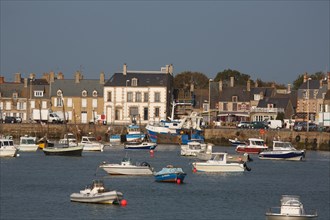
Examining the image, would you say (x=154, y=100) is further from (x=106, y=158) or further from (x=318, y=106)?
(x=106, y=158)

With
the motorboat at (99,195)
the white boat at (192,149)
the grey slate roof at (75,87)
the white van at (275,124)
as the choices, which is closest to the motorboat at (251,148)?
the white boat at (192,149)

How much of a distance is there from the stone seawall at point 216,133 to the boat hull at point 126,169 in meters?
38.1

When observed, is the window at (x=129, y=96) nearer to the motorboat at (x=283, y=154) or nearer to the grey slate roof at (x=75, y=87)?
the grey slate roof at (x=75, y=87)

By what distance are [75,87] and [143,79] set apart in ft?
28.8

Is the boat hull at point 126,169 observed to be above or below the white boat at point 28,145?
below

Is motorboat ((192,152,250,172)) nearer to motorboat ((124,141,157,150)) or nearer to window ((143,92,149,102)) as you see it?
motorboat ((124,141,157,150))

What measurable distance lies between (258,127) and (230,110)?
1549 centimetres

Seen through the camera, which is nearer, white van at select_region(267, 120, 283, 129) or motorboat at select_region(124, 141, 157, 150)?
motorboat at select_region(124, 141, 157, 150)

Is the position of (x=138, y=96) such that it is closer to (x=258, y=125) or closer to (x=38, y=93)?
(x=38, y=93)

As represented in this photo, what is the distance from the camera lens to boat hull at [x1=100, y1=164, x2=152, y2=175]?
216 ft

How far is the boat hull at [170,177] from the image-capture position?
→ 62781 millimetres

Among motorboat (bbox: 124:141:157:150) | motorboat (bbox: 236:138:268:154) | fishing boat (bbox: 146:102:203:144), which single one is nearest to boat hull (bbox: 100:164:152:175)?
motorboat (bbox: 236:138:268:154)

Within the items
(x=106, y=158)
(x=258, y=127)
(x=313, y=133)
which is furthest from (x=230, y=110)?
(x=106, y=158)

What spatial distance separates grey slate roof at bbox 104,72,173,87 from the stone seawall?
7.80 metres
